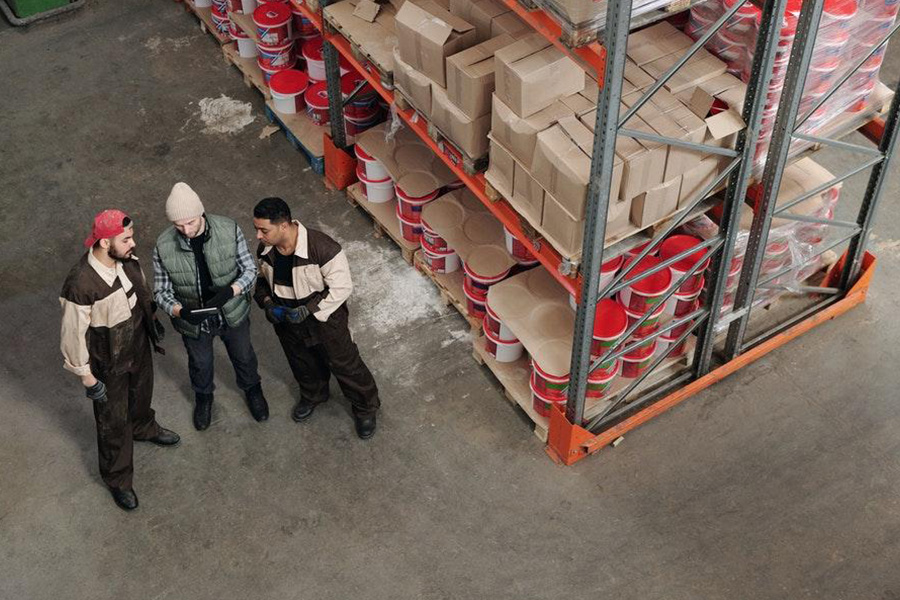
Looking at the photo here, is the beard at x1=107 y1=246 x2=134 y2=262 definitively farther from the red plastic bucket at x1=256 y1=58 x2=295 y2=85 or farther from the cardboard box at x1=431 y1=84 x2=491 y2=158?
the red plastic bucket at x1=256 y1=58 x2=295 y2=85

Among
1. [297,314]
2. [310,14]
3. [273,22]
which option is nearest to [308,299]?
[297,314]

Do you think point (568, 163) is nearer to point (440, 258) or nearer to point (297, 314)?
point (297, 314)

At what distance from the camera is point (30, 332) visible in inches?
321

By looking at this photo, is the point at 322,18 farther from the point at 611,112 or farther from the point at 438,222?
the point at 611,112

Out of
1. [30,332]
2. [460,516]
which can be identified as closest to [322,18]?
[30,332]

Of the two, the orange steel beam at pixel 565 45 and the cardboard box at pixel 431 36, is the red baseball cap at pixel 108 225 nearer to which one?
the cardboard box at pixel 431 36

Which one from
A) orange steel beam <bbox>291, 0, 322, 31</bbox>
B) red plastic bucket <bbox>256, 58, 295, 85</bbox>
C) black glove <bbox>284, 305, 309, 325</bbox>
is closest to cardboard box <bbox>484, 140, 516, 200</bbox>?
black glove <bbox>284, 305, 309, 325</bbox>

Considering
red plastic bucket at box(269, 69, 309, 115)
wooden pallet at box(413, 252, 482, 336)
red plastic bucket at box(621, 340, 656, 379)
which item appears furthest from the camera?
red plastic bucket at box(269, 69, 309, 115)

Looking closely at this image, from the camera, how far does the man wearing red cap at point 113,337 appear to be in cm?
606

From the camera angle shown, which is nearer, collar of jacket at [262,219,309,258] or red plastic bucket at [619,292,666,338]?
collar of jacket at [262,219,309,258]

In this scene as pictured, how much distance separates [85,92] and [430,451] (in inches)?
209

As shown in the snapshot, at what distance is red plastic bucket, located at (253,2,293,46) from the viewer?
30.4 ft

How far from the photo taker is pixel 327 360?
277 inches

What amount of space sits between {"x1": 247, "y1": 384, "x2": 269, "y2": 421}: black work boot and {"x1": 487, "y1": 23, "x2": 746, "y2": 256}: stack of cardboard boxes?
96.7 inches
